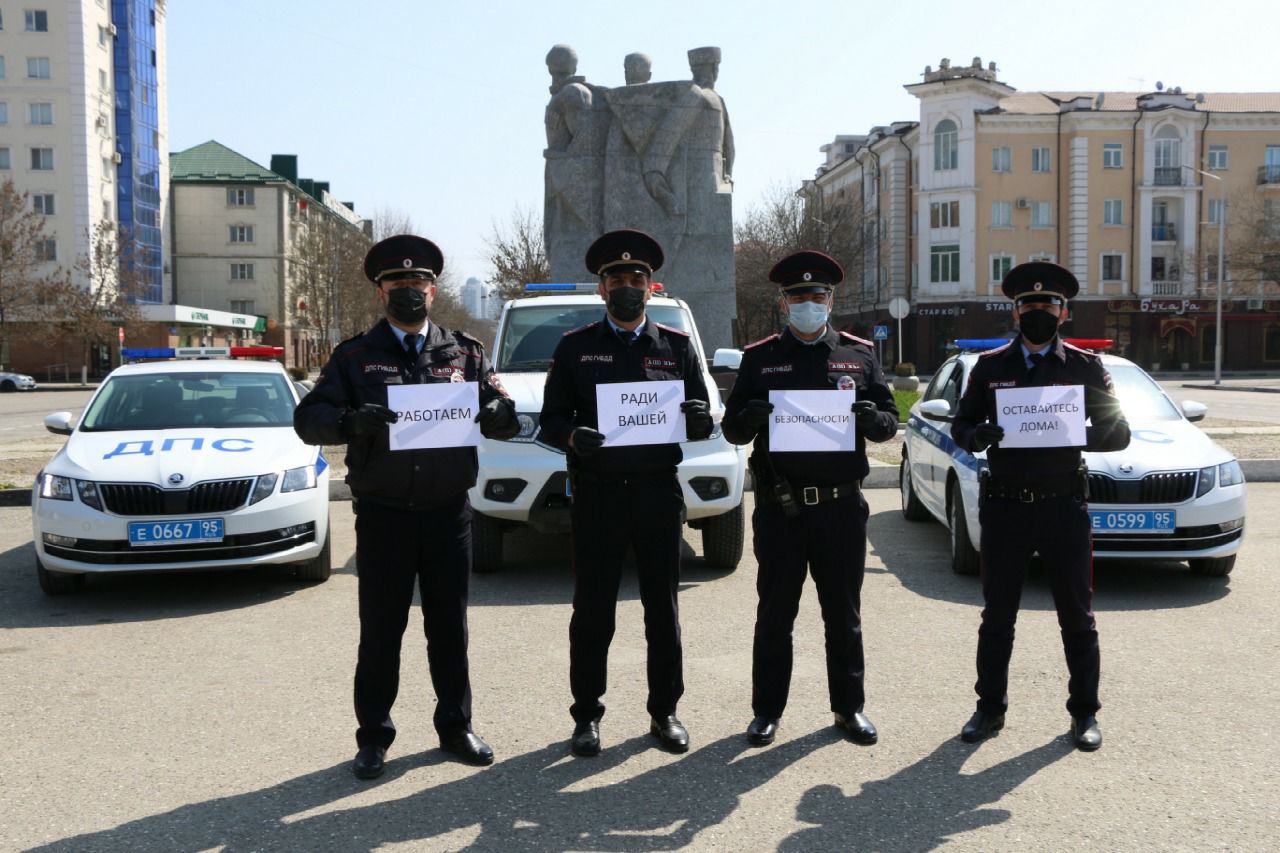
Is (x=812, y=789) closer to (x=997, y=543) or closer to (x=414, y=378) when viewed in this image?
(x=997, y=543)

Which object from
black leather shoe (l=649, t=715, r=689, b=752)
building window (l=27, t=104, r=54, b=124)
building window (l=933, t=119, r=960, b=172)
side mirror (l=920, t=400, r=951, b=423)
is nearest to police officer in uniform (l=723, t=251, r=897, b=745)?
black leather shoe (l=649, t=715, r=689, b=752)

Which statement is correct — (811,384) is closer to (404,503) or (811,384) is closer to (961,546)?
(404,503)

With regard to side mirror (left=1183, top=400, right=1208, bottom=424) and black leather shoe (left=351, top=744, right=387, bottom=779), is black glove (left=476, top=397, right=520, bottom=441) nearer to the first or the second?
black leather shoe (left=351, top=744, right=387, bottom=779)

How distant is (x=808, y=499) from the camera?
471 centimetres

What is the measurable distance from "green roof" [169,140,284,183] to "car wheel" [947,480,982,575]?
247 feet

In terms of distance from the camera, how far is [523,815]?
157 inches

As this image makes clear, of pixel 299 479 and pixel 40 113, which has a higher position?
pixel 40 113

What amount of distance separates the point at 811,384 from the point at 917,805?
1.67 meters

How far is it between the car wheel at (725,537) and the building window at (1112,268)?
5531 cm

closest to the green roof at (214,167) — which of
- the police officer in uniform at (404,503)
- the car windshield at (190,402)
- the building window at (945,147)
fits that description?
the building window at (945,147)

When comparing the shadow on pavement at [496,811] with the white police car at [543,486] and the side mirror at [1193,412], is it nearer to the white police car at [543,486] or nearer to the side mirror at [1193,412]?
the white police car at [543,486]

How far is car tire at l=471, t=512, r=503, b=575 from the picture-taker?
8.10 metres

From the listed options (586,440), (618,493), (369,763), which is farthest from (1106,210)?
(369,763)

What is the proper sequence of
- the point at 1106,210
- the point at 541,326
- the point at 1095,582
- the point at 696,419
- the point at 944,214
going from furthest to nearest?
the point at 944,214, the point at 1106,210, the point at 541,326, the point at 1095,582, the point at 696,419
